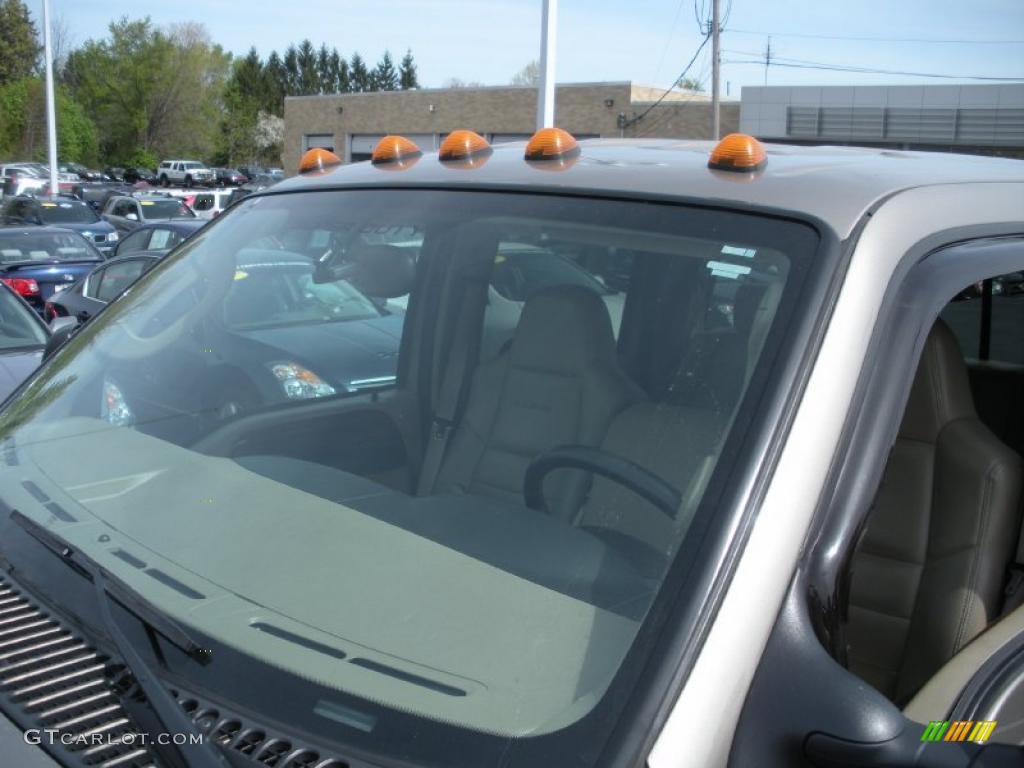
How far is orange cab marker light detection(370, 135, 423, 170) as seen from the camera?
2312 mm

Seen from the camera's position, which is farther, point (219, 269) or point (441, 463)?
point (219, 269)

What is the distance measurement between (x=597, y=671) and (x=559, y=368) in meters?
0.86

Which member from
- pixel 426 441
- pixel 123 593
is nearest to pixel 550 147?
pixel 426 441

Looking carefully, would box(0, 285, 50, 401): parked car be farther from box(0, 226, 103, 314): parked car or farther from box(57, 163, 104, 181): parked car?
box(57, 163, 104, 181): parked car

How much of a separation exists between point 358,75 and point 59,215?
95.0m

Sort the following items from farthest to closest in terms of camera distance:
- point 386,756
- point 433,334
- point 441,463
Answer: point 433,334 < point 441,463 < point 386,756

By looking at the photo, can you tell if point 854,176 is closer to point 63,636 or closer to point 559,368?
point 559,368

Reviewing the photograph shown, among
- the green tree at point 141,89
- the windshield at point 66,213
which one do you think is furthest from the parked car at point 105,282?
the green tree at point 141,89

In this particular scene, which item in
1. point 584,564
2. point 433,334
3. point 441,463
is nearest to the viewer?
point 584,564

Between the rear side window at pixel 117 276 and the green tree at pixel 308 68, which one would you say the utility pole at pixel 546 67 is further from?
the green tree at pixel 308 68

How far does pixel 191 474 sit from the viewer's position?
200cm

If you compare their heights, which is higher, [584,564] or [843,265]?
[843,265]

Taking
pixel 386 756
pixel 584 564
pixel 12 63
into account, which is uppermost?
pixel 12 63

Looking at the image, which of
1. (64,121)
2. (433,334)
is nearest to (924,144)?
(433,334)
